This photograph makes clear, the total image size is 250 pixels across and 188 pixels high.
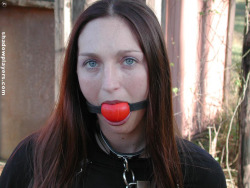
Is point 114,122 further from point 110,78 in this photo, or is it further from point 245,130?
point 245,130

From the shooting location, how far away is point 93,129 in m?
1.48

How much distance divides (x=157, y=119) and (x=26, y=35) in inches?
90.3

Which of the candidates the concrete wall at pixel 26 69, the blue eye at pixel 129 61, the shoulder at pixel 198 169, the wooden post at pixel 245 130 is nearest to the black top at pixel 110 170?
the shoulder at pixel 198 169

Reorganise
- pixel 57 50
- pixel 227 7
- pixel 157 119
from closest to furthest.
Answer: pixel 157 119 → pixel 57 50 → pixel 227 7

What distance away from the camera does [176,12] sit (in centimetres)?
415

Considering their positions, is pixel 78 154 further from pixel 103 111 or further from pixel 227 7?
pixel 227 7

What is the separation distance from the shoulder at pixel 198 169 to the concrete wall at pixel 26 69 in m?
2.01

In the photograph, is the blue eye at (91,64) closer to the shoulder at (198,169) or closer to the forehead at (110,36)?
the forehead at (110,36)

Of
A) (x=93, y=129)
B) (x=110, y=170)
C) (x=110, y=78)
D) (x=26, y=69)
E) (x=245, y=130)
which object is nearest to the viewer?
(x=110, y=78)

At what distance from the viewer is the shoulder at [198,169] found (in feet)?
4.52

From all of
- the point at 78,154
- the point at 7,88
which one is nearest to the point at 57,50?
the point at 78,154

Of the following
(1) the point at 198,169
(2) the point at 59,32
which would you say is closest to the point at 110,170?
(1) the point at 198,169

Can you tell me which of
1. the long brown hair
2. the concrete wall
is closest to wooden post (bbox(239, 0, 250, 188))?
the long brown hair

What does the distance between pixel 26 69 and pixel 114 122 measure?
2254mm
